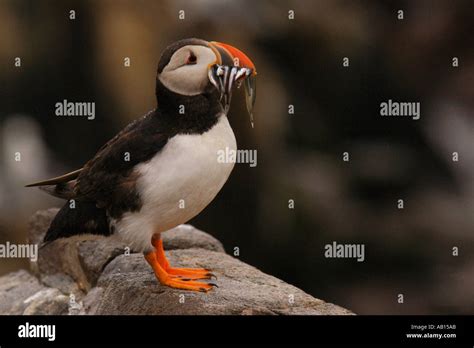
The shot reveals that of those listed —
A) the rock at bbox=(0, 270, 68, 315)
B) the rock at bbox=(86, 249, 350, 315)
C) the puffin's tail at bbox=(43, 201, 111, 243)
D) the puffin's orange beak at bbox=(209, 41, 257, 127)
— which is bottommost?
the rock at bbox=(0, 270, 68, 315)

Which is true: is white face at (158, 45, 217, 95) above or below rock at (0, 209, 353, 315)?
above

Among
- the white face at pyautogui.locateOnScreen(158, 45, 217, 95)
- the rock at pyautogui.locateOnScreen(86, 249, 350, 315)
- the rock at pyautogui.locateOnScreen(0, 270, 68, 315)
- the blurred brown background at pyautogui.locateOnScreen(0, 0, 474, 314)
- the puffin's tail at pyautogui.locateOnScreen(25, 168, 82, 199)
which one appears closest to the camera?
the white face at pyautogui.locateOnScreen(158, 45, 217, 95)

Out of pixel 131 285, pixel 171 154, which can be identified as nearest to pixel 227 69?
pixel 171 154

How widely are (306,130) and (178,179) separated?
8.60 ft

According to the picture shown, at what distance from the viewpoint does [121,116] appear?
4.74 meters

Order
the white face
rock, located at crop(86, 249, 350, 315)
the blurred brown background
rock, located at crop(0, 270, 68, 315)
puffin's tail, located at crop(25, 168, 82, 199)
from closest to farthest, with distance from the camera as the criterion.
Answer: the white face → rock, located at crop(86, 249, 350, 315) → puffin's tail, located at crop(25, 168, 82, 199) → rock, located at crop(0, 270, 68, 315) → the blurred brown background

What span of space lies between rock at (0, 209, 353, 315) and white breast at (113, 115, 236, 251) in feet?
0.57

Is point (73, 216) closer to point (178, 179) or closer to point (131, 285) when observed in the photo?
point (131, 285)

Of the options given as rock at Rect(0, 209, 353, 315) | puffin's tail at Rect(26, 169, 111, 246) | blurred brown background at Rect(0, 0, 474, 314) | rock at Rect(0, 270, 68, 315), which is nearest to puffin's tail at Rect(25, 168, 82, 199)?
puffin's tail at Rect(26, 169, 111, 246)

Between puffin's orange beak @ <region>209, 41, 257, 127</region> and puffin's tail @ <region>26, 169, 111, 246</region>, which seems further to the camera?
puffin's tail @ <region>26, 169, 111, 246</region>

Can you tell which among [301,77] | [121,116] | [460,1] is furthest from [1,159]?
[460,1]

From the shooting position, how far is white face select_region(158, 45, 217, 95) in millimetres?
2422

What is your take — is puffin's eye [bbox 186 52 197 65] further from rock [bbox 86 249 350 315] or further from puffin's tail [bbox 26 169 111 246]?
rock [bbox 86 249 350 315]

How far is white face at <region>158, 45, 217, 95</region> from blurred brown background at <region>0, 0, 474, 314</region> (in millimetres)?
2134
